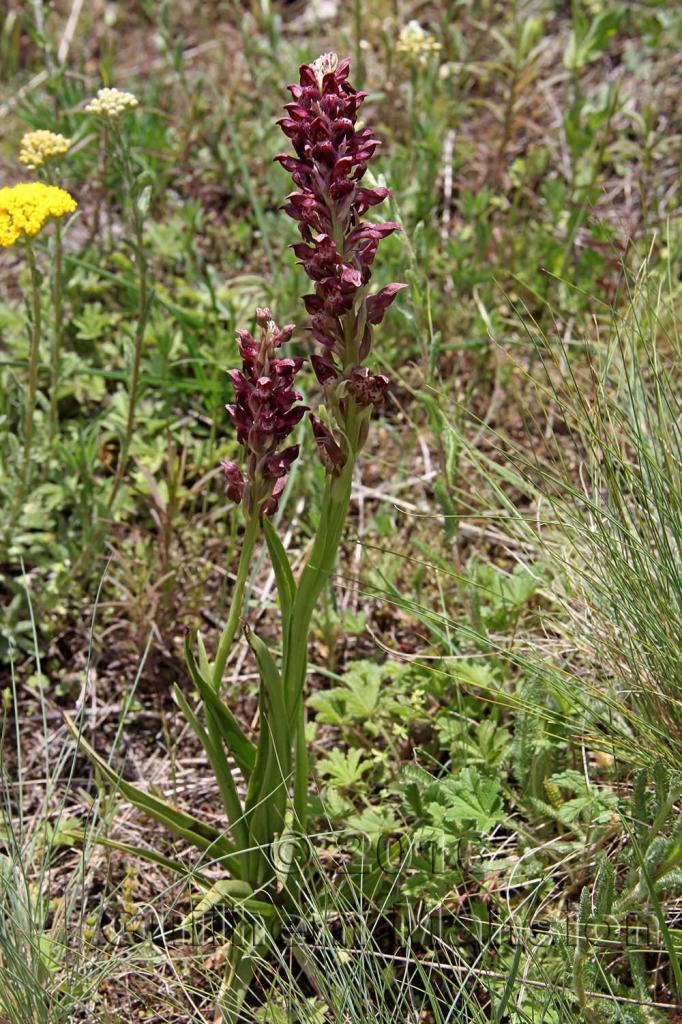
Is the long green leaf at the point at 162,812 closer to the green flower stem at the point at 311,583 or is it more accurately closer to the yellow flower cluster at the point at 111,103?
the green flower stem at the point at 311,583

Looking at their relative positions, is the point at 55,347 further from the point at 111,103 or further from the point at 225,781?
the point at 225,781

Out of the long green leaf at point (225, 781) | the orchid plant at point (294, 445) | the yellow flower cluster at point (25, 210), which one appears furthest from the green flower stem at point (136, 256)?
the long green leaf at point (225, 781)

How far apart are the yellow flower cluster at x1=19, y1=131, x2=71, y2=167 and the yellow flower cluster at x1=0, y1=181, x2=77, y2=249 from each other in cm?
24

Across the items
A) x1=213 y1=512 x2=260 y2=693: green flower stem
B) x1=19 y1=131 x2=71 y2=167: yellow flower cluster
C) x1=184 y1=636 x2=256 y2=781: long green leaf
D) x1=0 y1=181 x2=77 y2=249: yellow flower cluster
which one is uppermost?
x1=19 y1=131 x2=71 y2=167: yellow flower cluster

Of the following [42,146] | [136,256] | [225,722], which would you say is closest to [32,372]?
[136,256]

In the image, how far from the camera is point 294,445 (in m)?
1.93

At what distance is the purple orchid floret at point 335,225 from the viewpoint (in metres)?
1.69

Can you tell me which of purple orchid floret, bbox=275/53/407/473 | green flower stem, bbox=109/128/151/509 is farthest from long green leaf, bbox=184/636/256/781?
green flower stem, bbox=109/128/151/509

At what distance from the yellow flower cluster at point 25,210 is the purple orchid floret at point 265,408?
0.80m

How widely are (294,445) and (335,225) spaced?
0.42 metres

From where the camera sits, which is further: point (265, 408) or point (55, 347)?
point (55, 347)

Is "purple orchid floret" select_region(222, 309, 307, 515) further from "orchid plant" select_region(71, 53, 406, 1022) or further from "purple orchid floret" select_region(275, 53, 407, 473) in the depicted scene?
"purple orchid floret" select_region(275, 53, 407, 473)

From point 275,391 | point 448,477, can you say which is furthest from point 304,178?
point 448,477

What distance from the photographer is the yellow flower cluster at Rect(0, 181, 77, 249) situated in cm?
239
